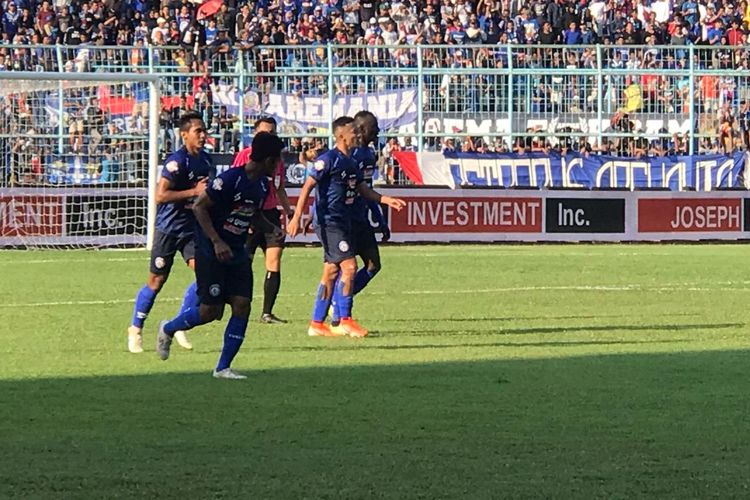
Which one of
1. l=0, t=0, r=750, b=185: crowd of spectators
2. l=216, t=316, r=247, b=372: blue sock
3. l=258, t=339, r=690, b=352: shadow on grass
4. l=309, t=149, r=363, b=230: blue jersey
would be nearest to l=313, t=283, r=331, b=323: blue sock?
l=258, t=339, r=690, b=352: shadow on grass

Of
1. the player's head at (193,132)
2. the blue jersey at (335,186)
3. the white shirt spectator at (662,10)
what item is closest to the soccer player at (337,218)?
the blue jersey at (335,186)

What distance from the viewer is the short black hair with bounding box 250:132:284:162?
1093cm

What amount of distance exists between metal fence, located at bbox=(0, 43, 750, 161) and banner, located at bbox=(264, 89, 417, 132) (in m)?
0.02

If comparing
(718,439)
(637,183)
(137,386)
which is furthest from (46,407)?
(637,183)

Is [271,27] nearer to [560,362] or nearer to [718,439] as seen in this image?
[560,362]

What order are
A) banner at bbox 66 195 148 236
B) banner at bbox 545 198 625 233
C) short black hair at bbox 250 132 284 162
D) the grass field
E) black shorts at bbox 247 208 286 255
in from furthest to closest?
banner at bbox 545 198 625 233 → banner at bbox 66 195 148 236 → black shorts at bbox 247 208 286 255 → short black hair at bbox 250 132 284 162 → the grass field

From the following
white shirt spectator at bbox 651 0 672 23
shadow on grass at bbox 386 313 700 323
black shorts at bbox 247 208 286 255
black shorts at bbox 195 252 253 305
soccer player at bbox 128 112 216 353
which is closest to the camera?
black shorts at bbox 195 252 253 305

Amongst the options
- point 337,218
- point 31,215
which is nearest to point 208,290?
point 337,218

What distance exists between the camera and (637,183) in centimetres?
3181

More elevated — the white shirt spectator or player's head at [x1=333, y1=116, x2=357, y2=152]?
the white shirt spectator

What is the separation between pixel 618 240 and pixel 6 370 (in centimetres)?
1938

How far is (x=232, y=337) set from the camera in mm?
11211

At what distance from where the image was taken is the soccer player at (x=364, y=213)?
14234 mm

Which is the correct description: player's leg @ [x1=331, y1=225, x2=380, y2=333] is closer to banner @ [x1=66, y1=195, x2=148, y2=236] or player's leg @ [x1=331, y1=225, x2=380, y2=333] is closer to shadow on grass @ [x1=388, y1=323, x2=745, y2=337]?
shadow on grass @ [x1=388, y1=323, x2=745, y2=337]
